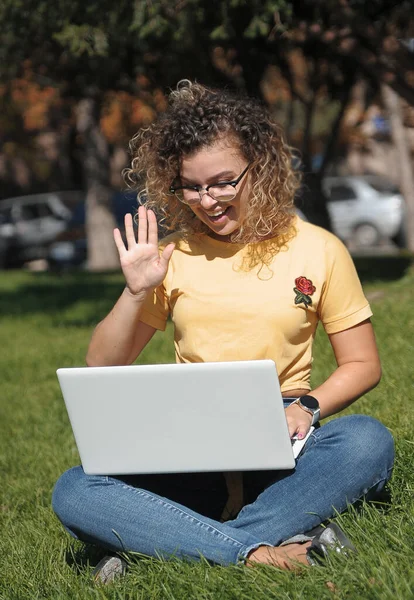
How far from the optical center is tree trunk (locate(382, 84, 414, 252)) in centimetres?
1595

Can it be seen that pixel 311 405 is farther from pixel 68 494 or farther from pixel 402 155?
pixel 402 155

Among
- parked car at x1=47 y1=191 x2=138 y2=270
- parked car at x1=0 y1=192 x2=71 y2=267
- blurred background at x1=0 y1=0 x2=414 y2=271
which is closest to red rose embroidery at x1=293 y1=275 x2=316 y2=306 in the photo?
blurred background at x1=0 y1=0 x2=414 y2=271

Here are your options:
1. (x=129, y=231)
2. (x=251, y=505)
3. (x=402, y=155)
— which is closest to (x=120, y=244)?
(x=129, y=231)

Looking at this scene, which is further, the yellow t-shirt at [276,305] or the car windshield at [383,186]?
the car windshield at [383,186]

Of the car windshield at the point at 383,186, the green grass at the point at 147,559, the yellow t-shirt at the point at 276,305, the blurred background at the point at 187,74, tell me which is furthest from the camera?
the car windshield at the point at 383,186

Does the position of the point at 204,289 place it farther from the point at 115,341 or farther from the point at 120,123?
the point at 120,123

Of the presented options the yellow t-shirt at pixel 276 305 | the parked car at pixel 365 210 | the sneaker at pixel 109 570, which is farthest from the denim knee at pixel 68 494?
the parked car at pixel 365 210

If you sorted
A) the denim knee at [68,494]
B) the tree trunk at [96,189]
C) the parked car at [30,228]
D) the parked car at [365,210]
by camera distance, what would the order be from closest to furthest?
the denim knee at [68,494]
the tree trunk at [96,189]
the parked car at [365,210]
the parked car at [30,228]

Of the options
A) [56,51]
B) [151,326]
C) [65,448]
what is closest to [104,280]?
[56,51]

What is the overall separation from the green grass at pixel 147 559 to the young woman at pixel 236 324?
0.12 m

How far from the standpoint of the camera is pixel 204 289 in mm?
3305

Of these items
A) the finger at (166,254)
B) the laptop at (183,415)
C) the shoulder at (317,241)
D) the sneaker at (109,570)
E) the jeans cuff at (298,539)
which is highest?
the finger at (166,254)

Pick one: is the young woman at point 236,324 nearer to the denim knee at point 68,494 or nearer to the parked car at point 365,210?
the denim knee at point 68,494

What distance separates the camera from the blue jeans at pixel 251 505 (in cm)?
294
